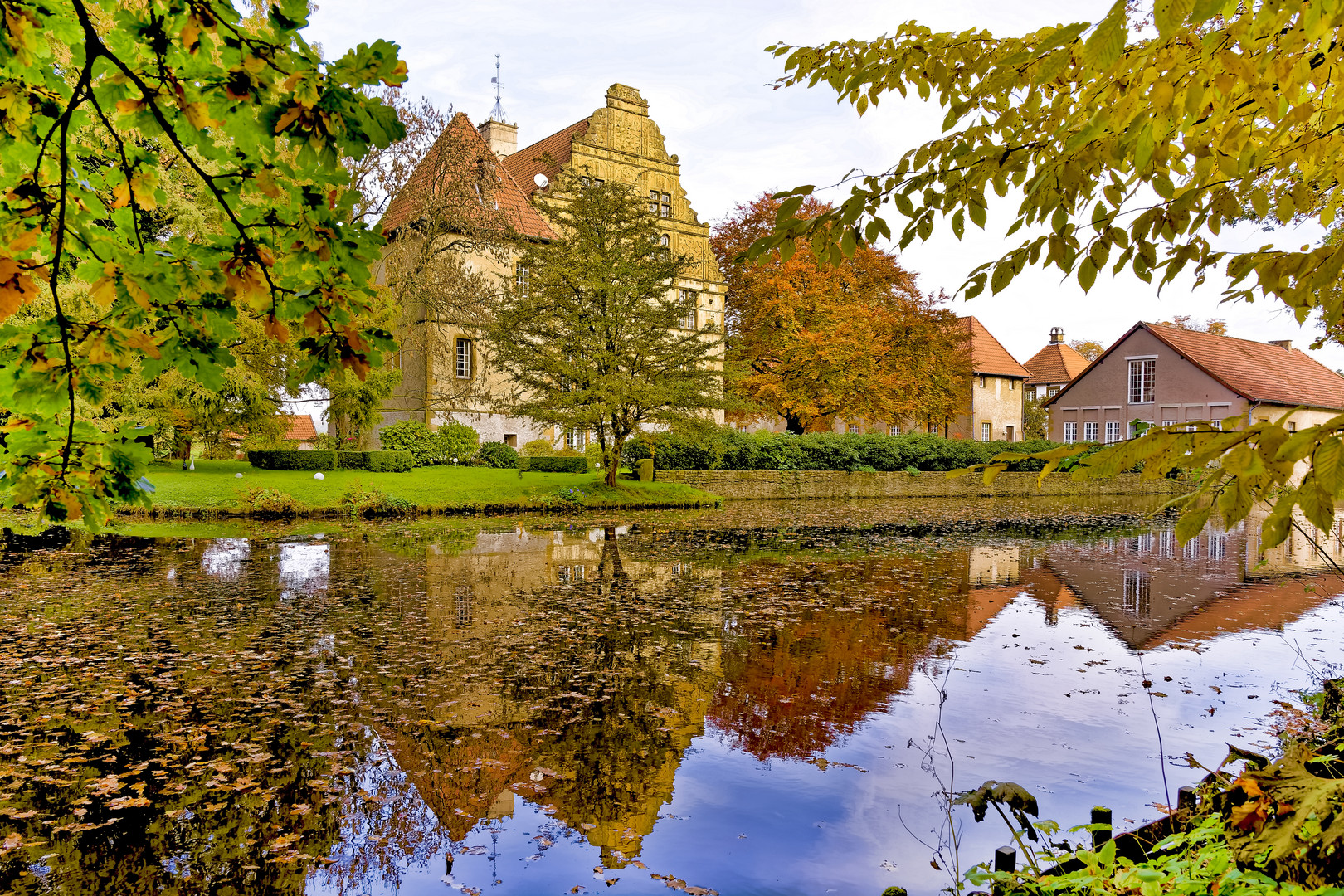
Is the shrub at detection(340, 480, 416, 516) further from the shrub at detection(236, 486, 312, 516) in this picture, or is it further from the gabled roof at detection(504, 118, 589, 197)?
the gabled roof at detection(504, 118, 589, 197)

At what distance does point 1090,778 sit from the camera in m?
5.23

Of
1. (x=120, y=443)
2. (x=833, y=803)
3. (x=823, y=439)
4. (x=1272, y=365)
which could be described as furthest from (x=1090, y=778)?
(x=1272, y=365)

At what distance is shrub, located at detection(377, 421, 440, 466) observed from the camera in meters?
29.1

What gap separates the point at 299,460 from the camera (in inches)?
1003

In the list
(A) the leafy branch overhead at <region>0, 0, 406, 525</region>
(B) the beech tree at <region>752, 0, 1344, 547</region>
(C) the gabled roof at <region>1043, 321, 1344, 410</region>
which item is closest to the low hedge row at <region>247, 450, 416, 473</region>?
(A) the leafy branch overhead at <region>0, 0, 406, 525</region>

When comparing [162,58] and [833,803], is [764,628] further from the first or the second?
[162,58]

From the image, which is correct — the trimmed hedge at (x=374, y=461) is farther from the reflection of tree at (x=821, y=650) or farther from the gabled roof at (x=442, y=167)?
the reflection of tree at (x=821, y=650)

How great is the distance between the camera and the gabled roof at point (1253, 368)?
144 ft

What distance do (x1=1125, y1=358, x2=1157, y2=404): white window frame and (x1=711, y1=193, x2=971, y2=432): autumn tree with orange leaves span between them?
9.62m

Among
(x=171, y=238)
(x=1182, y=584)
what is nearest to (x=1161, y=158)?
(x=171, y=238)

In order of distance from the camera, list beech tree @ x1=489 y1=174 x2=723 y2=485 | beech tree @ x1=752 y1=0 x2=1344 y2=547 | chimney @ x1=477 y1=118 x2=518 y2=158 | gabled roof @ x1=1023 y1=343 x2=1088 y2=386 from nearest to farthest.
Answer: beech tree @ x1=752 y1=0 x2=1344 y2=547
beech tree @ x1=489 y1=174 x2=723 y2=485
chimney @ x1=477 y1=118 x2=518 y2=158
gabled roof @ x1=1023 y1=343 x2=1088 y2=386

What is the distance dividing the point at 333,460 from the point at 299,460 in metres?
0.98

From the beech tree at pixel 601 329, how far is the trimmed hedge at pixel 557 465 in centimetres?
522

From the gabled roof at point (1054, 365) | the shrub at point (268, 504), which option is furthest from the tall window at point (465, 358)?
the gabled roof at point (1054, 365)
